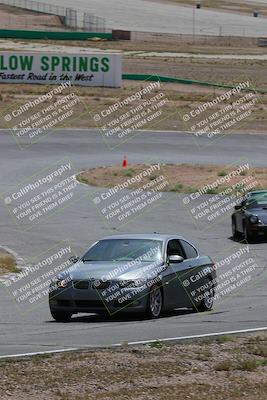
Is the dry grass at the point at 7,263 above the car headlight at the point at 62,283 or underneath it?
underneath

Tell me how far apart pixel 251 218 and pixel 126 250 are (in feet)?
39.5

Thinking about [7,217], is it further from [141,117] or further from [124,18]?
[124,18]

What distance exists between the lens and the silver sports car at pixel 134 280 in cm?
1716

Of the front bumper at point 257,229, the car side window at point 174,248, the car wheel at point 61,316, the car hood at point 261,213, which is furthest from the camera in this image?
the car hood at point 261,213

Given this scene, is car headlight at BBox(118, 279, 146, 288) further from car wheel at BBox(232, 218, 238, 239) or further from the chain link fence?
the chain link fence

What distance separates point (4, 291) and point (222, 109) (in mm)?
40442

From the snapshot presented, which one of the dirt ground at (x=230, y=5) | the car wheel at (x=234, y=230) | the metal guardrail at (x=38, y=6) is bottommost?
the dirt ground at (x=230, y=5)

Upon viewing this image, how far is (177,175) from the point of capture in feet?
143

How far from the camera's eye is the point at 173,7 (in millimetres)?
137625

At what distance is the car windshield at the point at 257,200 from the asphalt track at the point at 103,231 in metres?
1.09
